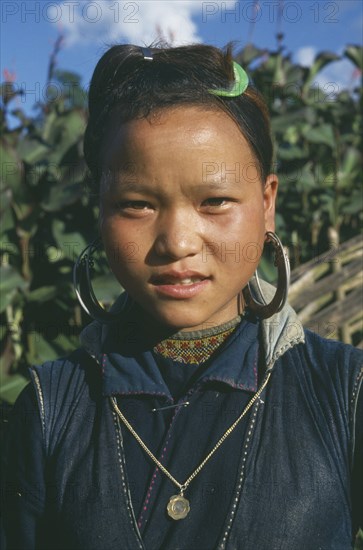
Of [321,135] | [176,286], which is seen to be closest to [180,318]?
[176,286]

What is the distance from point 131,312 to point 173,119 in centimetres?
50

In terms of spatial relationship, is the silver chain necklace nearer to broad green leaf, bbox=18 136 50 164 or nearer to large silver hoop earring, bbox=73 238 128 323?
large silver hoop earring, bbox=73 238 128 323

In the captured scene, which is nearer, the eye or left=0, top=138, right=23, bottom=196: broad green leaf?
the eye

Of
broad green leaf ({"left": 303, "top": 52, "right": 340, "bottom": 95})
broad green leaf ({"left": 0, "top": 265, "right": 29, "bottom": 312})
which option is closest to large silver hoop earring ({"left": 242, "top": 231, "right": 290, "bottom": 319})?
broad green leaf ({"left": 0, "top": 265, "right": 29, "bottom": 312})

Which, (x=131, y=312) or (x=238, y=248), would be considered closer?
(x=238, y=248)

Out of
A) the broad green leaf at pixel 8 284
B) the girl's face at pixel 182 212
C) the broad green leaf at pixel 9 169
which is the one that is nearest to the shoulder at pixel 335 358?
the girl's face at pixel 182 212

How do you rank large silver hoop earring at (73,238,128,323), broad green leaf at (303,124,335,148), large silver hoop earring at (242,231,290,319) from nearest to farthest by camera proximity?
large silver hoop earring at (242,231,290,319) → large silver hoop earring at (73,238,128,323) → broad green leaf at (303,124,335,148)

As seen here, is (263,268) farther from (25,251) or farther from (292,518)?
(292,518)

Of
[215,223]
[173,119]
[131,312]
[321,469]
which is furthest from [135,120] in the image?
[321,469]

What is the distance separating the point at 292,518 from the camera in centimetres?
136

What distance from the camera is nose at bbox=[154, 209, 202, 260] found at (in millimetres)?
1356

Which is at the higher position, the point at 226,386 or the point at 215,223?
the point at 215,223

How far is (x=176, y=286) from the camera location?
1405 millimetres

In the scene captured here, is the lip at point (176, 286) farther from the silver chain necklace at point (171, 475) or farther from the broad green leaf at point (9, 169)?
the broad green leaf at point (9, 169)
